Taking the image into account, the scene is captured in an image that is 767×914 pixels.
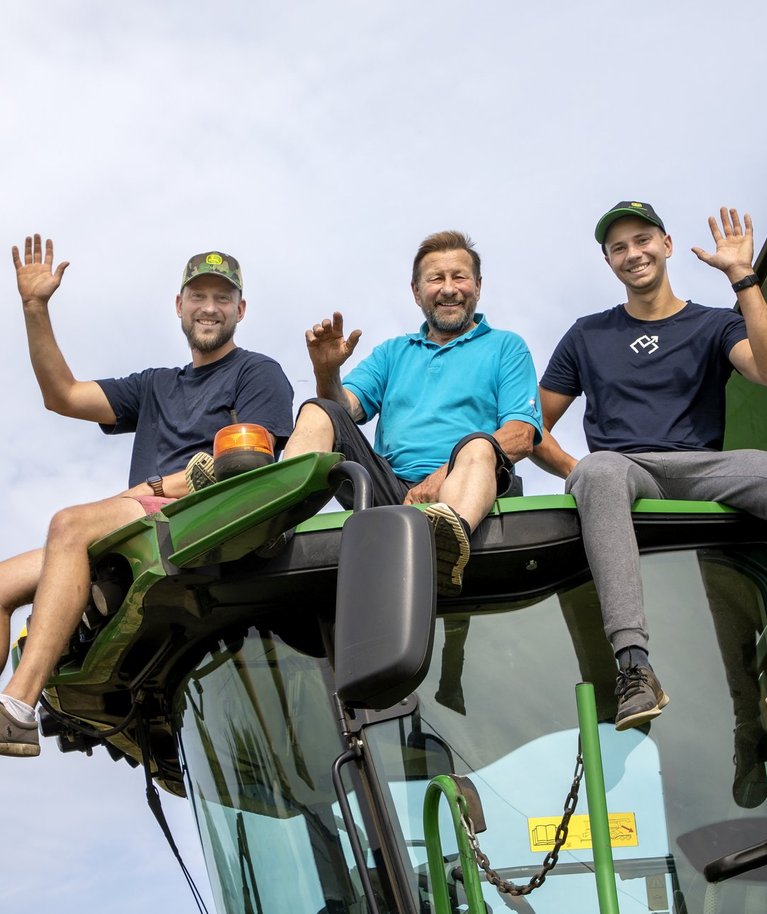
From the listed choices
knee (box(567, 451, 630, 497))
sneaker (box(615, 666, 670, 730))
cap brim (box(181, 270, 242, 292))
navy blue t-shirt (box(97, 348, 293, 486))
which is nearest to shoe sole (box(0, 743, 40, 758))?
navy blue t-shirt (box(97, 348, 293, 486))

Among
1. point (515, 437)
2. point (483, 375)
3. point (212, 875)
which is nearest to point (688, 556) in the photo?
point (515, 437)

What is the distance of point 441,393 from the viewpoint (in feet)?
16.4

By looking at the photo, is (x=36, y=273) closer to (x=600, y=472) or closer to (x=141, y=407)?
(x=141, y=407)

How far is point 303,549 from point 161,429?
1.38 m

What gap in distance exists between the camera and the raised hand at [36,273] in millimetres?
5438

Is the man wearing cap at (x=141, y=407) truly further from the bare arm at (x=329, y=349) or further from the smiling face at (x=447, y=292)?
the smiling face at (x=447, y=292)

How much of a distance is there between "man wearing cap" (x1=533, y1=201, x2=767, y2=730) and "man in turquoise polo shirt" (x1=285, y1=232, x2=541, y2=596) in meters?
0.30

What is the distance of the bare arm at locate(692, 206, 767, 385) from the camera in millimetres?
4648

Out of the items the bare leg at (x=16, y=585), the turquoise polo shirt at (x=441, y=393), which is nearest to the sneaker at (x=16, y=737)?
the bare leg at (x=16, y=585)

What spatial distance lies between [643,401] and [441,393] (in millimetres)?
731

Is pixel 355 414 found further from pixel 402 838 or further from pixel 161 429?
pixel 402 838

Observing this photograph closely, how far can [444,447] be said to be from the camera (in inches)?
190

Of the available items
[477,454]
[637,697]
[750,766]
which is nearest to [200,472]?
[477,454]

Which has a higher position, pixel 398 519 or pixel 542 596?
pixel 398 519
